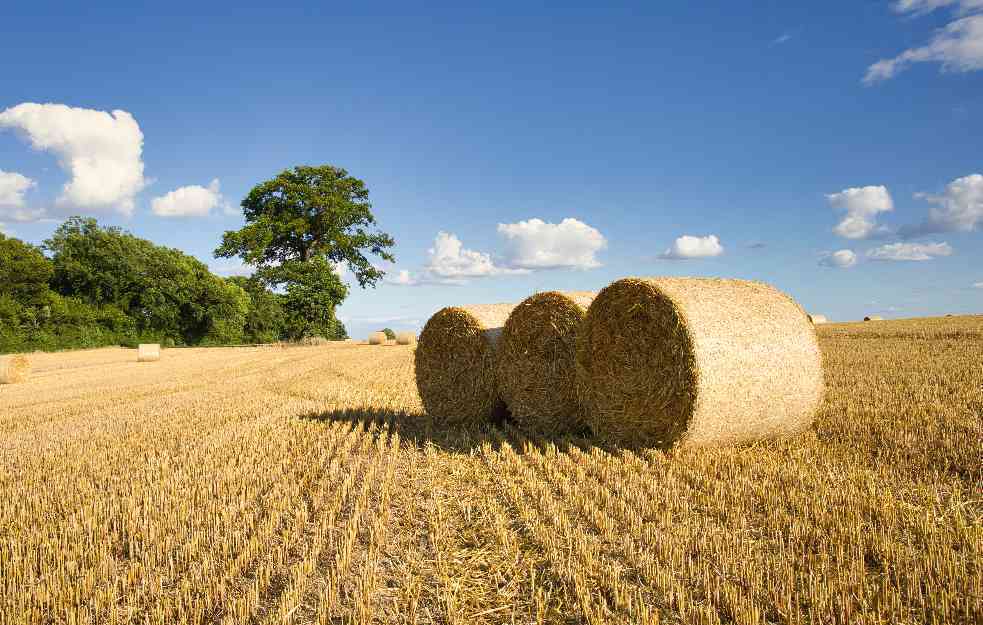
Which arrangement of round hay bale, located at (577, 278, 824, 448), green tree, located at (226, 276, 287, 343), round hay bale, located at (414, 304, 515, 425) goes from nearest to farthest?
round hay bale, located at (577, 278, 824, 448) → round hay bale, located at (414, 304, 515, 425) → green tree, located at (226, 276, 287, 343)

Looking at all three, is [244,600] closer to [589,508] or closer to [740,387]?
[589,508]

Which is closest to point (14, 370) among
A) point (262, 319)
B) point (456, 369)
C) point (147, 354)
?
point (147, 354)

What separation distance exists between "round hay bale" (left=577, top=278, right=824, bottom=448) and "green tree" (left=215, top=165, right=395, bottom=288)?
98.8 feet

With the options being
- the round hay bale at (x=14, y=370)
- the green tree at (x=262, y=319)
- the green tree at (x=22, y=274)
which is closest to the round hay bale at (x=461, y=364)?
the round hay bale at (x=14, y=370)

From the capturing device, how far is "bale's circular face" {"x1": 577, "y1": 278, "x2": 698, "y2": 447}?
17.3ft

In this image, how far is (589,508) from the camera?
3.93 m

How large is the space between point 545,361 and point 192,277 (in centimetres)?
3627

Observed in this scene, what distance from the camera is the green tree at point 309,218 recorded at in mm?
34375

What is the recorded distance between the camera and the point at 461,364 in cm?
759

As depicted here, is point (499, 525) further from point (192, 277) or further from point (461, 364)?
point (192, 277)

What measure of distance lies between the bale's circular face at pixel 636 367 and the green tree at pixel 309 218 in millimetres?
29875

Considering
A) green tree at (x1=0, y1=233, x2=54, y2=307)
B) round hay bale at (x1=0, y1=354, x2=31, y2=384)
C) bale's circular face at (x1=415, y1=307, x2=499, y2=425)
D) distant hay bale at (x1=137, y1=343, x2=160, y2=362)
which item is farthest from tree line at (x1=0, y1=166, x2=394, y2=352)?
bale's circular face at (x1=415, y1=307, x2=499, y2=425)

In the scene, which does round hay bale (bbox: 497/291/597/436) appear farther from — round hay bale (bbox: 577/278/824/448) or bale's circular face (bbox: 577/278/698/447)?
round hay bale (bbox: 577/278/824/448)

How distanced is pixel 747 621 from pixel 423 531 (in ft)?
6.71
